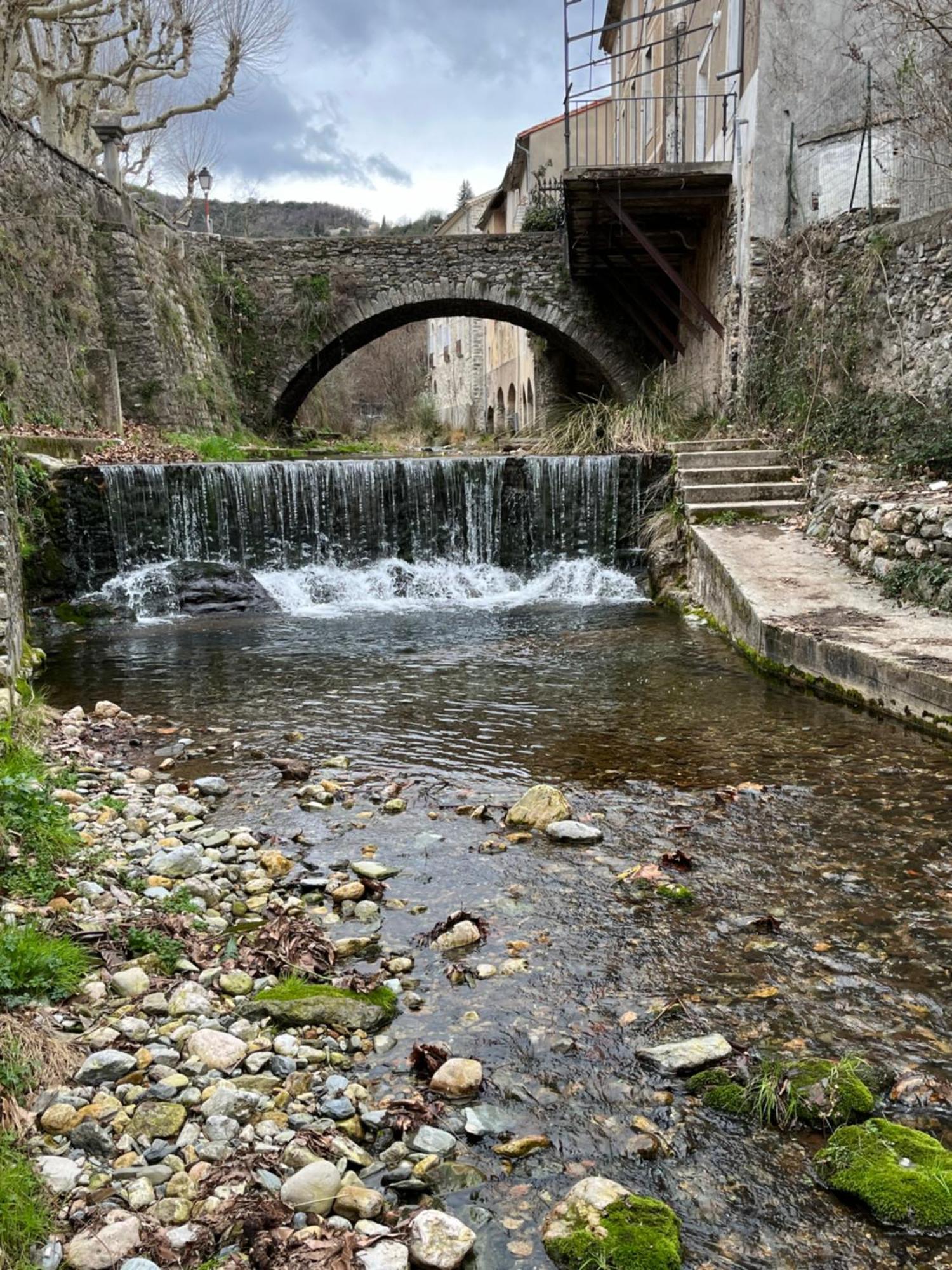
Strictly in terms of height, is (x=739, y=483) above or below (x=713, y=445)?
below

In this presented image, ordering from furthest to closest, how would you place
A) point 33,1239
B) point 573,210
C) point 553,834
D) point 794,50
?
point 573,210
point 794,50
point 553,834
point 33,1239

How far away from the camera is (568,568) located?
10.3 meters

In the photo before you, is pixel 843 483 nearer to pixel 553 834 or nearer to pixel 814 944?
pixel 553 834

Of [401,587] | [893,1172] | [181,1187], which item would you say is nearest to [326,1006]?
[181,1187]

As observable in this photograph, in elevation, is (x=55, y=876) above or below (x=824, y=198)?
below

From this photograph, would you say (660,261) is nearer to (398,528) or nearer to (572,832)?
(398,528)

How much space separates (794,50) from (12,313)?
28.4ft

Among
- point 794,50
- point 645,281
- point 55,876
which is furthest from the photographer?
point 645,281

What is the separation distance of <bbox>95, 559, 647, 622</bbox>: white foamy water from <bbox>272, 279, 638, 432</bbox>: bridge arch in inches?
291

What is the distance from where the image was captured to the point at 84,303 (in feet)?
39.1

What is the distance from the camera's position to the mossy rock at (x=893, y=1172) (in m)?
1.66

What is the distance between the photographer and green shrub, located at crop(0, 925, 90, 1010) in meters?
2.14

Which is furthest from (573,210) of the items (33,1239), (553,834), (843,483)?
(33,1239)

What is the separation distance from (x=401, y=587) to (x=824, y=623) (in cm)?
540
